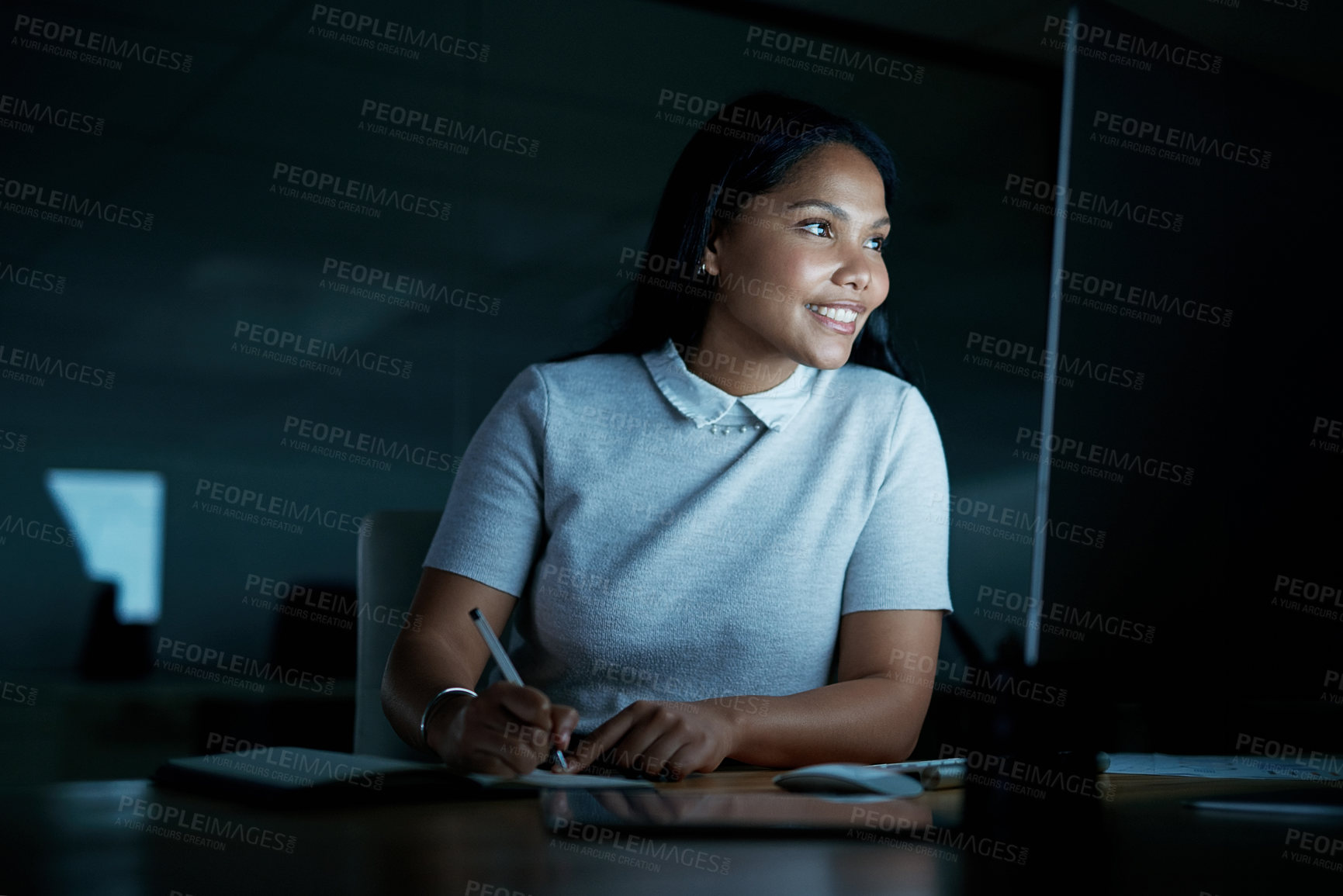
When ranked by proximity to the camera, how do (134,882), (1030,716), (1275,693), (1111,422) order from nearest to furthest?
(134,882) < (1030,716) < (1275,693) < (1111,422)

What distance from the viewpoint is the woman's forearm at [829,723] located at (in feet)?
3.99

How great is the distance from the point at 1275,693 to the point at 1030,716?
36 cm

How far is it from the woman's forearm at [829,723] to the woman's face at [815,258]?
20.5 inches

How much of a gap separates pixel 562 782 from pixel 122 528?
118 inches

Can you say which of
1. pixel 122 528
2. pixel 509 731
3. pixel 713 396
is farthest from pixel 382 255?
pixel 509 731

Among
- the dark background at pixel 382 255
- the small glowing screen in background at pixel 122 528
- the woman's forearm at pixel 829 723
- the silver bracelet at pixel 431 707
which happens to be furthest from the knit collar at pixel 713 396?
the small glowing screen in background at pixel 122 528

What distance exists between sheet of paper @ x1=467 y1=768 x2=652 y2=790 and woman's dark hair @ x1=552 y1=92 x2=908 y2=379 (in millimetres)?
820

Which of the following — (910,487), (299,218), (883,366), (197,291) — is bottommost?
(910,487)

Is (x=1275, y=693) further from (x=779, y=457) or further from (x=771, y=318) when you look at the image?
(x=771, y=318)

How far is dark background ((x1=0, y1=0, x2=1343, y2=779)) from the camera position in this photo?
Answer: 3.46m

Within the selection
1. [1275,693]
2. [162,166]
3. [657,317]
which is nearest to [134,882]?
[1275,693]

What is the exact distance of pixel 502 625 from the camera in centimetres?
153

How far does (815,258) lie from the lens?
162 centimetres

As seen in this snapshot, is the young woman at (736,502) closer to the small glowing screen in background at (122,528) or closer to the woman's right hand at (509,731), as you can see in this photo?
the woman's right hand at (509,731)
